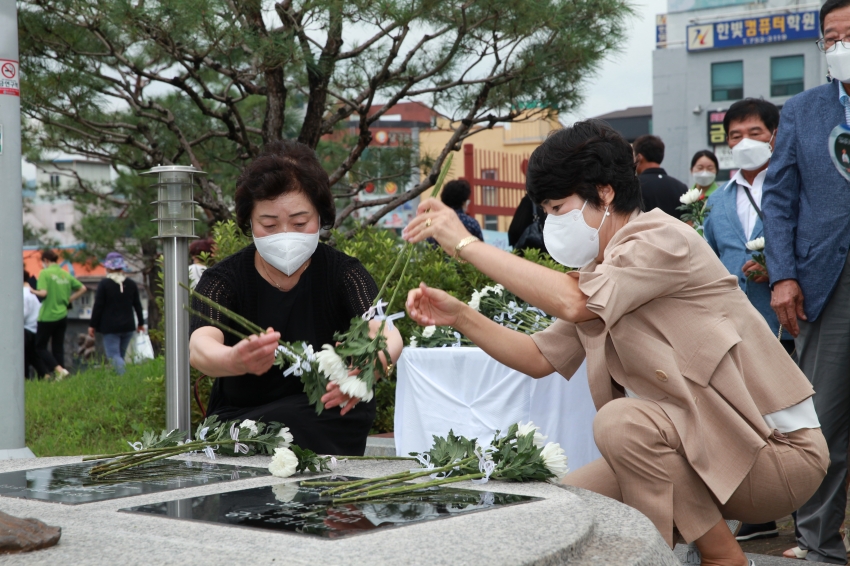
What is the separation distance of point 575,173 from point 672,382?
629mm

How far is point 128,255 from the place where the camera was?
646 inches

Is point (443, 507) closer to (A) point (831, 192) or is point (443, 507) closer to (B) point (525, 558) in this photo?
(B) point (525, 558)

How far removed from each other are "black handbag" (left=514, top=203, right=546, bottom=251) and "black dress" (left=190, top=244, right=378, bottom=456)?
11.5 feet

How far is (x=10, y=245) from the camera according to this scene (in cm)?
451

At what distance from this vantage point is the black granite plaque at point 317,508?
1.71 m

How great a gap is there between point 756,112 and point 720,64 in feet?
113

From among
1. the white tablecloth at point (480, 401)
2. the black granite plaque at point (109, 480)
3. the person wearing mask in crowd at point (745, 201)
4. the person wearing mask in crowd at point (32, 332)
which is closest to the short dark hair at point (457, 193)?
the white tablecloth at point (480, 401)

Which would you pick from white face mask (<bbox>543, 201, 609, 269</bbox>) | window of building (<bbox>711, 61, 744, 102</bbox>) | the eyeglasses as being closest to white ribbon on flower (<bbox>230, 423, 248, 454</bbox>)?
white face mask (<bbox>543, 201, 609, 269</bbox>)

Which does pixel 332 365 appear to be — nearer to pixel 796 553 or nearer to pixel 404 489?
pixel 404 489

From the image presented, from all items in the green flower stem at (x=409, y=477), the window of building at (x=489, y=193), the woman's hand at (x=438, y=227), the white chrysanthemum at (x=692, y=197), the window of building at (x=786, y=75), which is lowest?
the green flower stem at (x=409, y=477)

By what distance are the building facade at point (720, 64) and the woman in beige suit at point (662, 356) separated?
3305cm

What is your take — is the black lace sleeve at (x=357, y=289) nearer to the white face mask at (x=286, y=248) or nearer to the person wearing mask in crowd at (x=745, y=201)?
the white face mask at (x=286, y=248)

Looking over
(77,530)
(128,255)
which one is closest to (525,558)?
(77,530)

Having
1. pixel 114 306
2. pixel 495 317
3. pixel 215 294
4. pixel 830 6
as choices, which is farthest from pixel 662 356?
pixel 114 306
